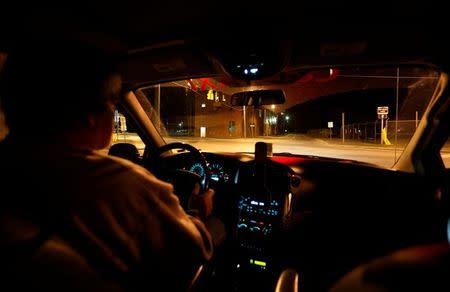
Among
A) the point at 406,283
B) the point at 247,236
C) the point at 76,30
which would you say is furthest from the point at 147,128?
the point at 406,283

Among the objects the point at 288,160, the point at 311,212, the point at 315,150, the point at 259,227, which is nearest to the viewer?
the point at 259,227

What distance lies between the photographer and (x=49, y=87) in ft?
Answer: 3.98

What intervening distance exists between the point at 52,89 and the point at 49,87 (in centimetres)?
1

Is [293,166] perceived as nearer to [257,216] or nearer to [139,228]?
[257,216]

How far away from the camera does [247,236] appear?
12.7 feet

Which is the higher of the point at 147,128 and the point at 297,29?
the point at 297,29

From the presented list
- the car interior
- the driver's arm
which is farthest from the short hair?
the car interior

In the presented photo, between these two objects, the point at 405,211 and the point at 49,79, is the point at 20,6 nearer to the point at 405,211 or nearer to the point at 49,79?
the point at 49,79

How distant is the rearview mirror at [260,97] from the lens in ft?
12.6

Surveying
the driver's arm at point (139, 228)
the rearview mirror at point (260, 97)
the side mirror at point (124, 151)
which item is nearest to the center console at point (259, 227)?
the rearview mirror at point (260, 97)

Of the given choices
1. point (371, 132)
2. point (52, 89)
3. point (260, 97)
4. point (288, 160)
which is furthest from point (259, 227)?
point (371, 132)

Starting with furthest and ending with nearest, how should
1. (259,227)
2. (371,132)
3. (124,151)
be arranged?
(371,132), (124,151), (259,227)

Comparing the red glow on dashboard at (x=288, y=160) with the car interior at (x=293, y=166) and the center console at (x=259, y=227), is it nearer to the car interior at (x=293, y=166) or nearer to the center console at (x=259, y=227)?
the car interior at (x=293, y=166)

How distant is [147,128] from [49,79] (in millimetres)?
3716
